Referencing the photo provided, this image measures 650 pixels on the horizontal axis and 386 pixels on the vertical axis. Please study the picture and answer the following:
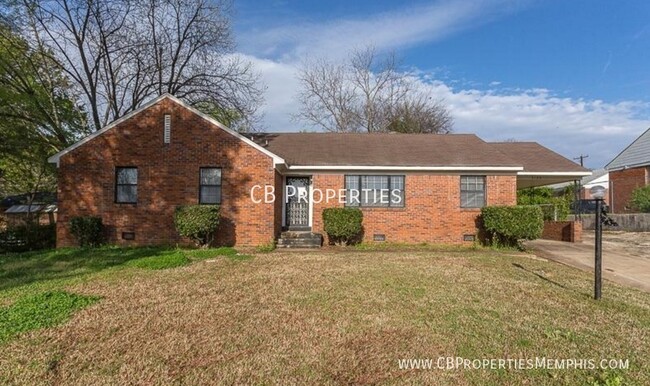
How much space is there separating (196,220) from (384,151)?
7.39 m

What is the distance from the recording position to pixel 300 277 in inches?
304

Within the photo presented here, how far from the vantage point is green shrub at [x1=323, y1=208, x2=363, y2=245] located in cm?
1289

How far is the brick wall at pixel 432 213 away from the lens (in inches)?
543

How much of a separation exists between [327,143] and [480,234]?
6.81 meters

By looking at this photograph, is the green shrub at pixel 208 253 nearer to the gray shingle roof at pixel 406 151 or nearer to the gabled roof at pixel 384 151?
the gabled roof at pixel 384 151

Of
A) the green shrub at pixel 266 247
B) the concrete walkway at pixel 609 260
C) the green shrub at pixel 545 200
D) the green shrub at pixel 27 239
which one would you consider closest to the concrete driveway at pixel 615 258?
the concrete walkway at pixel 609 260

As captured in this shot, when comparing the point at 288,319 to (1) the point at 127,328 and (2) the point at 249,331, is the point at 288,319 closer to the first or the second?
(2) the point at 249,331

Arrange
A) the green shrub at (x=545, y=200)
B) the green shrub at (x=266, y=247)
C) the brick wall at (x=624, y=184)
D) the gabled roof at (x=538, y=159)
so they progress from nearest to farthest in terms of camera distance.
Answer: the green shrub at (x=266, y=247) < the gabled roof at (x=538, y=159) < the green shrub at (x=545, y=200) < the brick wall at (x=624, y=184)

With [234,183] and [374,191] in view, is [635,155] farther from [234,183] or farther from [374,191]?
[234,183]

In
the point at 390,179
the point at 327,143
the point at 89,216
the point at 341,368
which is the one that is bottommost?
the point at 341,368

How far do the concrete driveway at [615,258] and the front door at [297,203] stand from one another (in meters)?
→ 7.64

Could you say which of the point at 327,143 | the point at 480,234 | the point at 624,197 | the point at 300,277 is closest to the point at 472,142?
the point at 480,234

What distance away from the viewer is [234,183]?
41.3 ft

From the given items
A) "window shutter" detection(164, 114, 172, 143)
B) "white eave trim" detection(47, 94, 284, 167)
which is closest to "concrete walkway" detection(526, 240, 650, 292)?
"white eave trim" detection(47, 94, 284, 167)
